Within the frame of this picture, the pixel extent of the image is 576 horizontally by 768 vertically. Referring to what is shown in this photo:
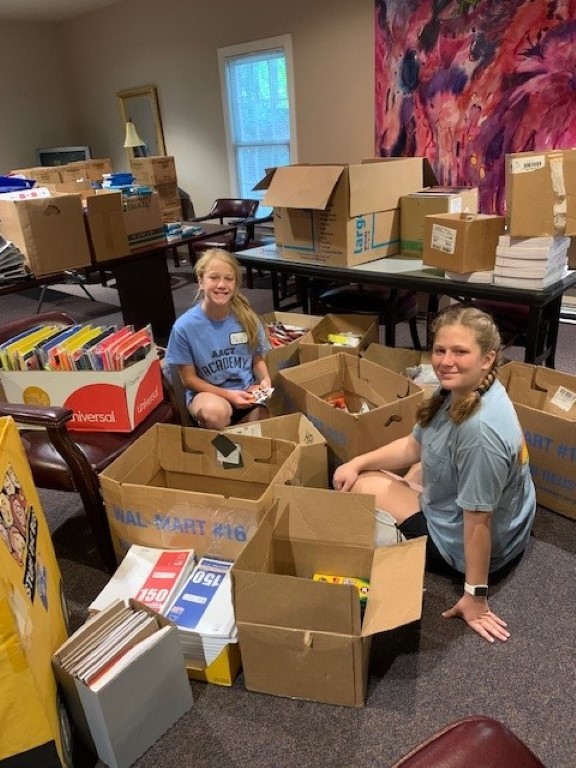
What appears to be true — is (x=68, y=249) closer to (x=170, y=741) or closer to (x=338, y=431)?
(x=338, y=431)

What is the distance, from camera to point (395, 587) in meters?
1.50

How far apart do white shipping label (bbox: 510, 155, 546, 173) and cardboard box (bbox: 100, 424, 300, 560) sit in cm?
131

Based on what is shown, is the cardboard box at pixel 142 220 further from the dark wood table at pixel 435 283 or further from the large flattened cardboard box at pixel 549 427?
the large flattened cardboard box at pixel 549 427

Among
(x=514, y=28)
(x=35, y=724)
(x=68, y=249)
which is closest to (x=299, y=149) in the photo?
→ (x=514, y=28)

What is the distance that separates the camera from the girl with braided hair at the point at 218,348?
Answer: 2.21 m

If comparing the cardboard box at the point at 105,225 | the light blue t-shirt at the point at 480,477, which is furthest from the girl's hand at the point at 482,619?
the cardboard box at the point at 105,225

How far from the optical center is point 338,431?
85.0 inches

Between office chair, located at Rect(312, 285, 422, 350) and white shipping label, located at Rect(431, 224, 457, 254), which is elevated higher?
white shipping label, located at Rect(431, 224, 457, 254)

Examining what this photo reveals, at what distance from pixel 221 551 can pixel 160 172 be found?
523 cm

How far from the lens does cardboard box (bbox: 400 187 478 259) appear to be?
8.95 ft

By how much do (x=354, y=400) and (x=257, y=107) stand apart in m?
4.02

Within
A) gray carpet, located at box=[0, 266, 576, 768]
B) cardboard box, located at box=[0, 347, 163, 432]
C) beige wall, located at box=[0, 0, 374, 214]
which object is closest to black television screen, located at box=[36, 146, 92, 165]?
beige wall, located at box=[0, 0, 374, 214]

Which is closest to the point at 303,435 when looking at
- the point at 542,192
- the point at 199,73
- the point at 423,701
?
the point at 423,701

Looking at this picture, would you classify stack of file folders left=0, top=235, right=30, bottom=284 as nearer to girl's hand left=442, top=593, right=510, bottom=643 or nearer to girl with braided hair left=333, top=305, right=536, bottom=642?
girl with braided hair left=333, top=305, right=536, bottom=642
